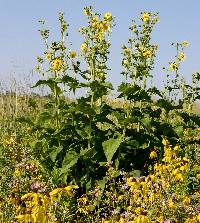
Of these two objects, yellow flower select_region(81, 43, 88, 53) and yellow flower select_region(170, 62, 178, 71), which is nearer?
yellow flower select_region(81, 43, 88, 53)

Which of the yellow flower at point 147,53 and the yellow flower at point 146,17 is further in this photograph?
the yellow flower at point 146,17

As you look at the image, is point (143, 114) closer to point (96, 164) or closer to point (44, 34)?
point (96, 164)

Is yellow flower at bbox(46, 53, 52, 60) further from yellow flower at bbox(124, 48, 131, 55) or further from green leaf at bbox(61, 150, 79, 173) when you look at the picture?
green leaf at bbox(61, 150, 79, 173)

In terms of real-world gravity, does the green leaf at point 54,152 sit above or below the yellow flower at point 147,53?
below

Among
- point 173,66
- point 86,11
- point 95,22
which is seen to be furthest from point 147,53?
point 173,66

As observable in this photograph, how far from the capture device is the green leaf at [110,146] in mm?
5258

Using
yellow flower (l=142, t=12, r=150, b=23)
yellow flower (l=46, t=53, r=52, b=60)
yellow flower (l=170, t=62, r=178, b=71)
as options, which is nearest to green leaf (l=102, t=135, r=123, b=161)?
yellow flower (l=46, t=53, r=52, b=60)

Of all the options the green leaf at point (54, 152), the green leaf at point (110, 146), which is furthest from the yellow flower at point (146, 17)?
the green leaf at point (54, 152)

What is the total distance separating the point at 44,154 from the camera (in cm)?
601

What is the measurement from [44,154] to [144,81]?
1.94 m

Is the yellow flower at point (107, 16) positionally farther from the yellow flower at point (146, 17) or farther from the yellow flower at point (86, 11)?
the yellow flower at point (146, 17)

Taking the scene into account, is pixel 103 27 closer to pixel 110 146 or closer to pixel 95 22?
pixel 95 22

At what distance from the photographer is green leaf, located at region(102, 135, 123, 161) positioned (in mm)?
5258

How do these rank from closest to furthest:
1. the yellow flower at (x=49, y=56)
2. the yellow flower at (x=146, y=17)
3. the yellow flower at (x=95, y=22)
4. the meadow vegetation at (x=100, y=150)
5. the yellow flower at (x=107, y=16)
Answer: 1. the meadow vegetation at (x=100, y=150)
2. the yellow flower at (x=95, y=22)
3. the yellow flower at (x=49, y=56)
4. the yellow flower at (x=107, y=16)
5. the yellow flower at (x=146, y=17)
